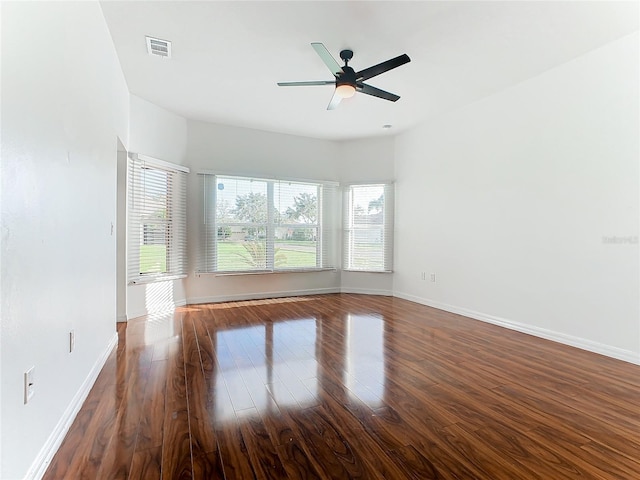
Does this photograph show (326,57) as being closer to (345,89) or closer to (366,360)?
(345,89)

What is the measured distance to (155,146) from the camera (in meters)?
4.38

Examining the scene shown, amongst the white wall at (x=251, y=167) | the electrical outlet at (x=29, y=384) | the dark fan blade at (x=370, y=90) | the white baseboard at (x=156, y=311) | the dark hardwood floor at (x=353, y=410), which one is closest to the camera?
the electrical outlet at (x=29, y=384)

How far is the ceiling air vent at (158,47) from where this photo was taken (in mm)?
2875

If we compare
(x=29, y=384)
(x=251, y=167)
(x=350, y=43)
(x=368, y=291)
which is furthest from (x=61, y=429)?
(x=368, y=291)

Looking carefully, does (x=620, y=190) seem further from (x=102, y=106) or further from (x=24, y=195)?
(x=102, y=106)

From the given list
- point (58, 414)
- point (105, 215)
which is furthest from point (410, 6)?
point (58, 414)

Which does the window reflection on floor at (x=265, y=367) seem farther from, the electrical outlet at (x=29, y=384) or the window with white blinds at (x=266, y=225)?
the window with white blinds at (x=266, y=225)

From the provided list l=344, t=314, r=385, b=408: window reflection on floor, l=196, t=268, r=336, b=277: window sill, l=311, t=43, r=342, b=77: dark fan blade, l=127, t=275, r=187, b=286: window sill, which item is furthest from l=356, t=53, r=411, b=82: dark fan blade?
l=127, t=275, r=187, b=286: window sill

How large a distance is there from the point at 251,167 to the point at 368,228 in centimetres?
229

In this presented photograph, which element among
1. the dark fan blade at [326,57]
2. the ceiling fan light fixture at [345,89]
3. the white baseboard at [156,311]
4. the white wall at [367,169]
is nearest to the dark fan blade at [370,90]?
the ceiling fan light fixture at [345,89]

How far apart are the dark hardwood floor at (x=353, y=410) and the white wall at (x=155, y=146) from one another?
88cm

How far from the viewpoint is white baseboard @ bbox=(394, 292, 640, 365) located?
2.85m

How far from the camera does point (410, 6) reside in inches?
96.4

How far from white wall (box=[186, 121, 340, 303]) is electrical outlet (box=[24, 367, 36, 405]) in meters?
3.57
